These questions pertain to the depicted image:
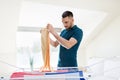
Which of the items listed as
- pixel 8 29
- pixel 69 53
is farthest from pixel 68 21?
pixel 8 29

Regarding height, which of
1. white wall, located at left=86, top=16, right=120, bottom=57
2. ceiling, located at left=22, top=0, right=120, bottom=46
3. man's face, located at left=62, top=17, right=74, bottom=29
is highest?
ceiling, located at left=22, top=0, right=120, bottom=46

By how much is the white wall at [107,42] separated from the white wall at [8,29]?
1.38 meters

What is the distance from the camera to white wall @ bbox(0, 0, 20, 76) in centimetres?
179

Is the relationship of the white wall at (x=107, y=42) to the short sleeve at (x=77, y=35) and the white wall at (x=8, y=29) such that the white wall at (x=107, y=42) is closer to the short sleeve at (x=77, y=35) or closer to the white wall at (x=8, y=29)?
the white wall at (x=8, y=29)

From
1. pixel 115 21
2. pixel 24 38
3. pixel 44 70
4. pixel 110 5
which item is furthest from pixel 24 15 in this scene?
pixel 44 70

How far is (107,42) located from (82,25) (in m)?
0.48

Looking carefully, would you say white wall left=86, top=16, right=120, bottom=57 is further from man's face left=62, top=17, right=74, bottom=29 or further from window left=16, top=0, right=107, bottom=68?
man's face left=62, top=17, right=74, bottom=29

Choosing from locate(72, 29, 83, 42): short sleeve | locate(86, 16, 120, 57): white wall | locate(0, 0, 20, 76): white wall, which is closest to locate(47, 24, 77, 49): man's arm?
locate(72, 29, 83, 42): short sleeve

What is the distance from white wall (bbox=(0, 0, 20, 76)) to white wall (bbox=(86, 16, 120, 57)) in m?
1.38

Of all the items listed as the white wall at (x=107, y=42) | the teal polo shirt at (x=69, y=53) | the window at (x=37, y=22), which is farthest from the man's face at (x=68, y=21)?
the white wall at (x=107, y=42)

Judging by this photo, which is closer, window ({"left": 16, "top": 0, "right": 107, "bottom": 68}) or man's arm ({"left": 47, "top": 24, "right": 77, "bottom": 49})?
man's arm ({"left": 47, "top": 24, "right": 77, "bottom": 49})

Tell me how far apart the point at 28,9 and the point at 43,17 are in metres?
0.31

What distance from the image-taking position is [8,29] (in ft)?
6.83

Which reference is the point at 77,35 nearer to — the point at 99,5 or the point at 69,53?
the point at 69,53
